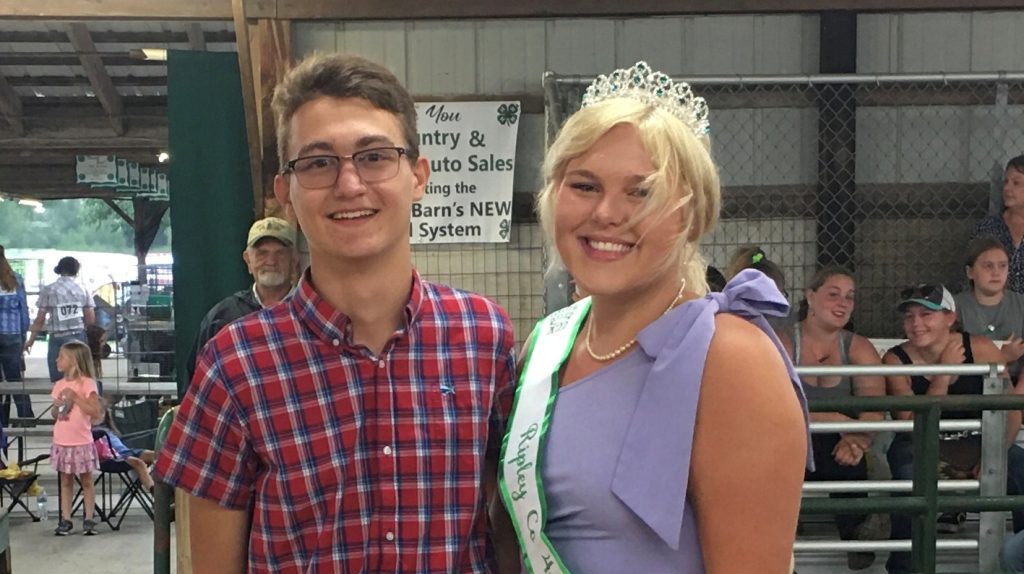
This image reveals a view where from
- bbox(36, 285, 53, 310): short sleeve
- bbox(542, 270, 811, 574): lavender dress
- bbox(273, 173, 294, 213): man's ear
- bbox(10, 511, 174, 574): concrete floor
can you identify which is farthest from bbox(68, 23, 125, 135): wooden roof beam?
bbox(542, 270, 811, 574): lavender dress

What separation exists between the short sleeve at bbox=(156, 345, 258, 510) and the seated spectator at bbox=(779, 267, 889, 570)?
3.15 metres

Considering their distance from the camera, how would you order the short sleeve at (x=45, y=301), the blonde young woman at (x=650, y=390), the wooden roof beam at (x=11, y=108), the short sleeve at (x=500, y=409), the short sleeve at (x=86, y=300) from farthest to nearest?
1. the short sleeve at (x=86, y=300)
2. the short sleeve at (x=45, y=301)
3. the wooden roof beam at (x=11, y=108)
4. the short sleeve at (x=500, y=409)
5. the blonde young woman at (x=650, y=390)

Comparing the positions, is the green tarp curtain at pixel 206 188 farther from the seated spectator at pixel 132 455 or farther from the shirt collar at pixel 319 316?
the shirt collar at pixel 319 316

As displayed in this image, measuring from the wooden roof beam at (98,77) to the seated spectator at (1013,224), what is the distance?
6.10m

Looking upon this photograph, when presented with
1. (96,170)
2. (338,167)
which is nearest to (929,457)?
(338,167)

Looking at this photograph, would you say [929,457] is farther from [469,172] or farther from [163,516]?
[469,172]

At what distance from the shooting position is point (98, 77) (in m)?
8.15

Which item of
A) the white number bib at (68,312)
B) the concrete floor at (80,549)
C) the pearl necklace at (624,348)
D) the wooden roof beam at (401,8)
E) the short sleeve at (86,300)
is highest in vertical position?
the wooden roof beam at (401,8)

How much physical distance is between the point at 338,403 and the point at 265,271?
2746 mm

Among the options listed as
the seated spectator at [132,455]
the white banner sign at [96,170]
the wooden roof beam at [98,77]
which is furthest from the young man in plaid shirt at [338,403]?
the white banner sign at [96,170]

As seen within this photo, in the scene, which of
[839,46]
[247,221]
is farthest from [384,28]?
[839,46]

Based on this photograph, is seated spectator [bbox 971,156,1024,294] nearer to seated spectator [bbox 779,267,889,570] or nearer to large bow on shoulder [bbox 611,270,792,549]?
seated spectator [bbox 779,267,889,570]

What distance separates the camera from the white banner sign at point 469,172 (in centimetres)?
513

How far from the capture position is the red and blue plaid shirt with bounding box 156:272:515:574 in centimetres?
137
